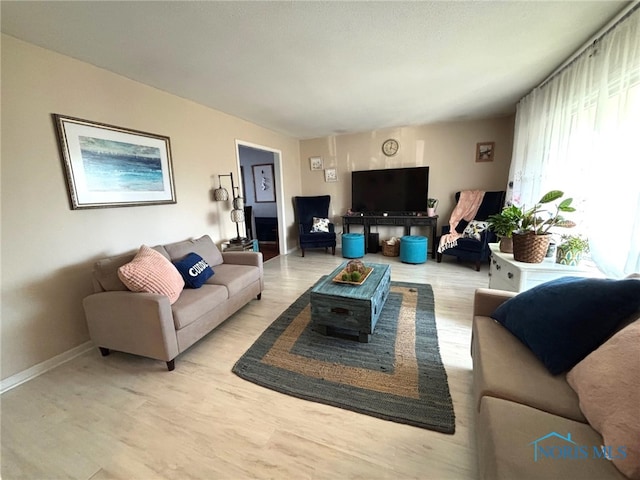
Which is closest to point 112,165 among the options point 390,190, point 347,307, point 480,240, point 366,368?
point 347,307

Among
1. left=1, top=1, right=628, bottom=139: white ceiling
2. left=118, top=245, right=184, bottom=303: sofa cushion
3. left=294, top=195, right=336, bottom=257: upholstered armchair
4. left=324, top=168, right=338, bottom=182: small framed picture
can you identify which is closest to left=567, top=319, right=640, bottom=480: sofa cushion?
left=1, top=1, right=628, bottom=139: white ceiling

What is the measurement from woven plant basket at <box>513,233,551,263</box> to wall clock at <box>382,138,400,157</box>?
10.5 ft

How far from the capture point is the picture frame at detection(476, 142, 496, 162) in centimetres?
423

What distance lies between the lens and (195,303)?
75.5 inches

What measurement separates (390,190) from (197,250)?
3460 millimetres

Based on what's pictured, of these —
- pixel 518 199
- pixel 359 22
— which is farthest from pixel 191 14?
pixel 518 199

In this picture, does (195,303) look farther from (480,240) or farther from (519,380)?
(480,240)

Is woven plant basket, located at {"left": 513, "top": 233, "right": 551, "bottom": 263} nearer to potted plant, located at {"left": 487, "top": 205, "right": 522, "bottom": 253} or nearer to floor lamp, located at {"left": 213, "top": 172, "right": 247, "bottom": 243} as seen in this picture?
potted plant, located at {"left": 487, "top": 205, "right": 522, "bottom": 253}

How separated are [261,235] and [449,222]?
13.4 ft

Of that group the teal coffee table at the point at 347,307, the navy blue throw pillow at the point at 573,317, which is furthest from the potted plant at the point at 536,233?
the teal coffee table at the point at 347,307

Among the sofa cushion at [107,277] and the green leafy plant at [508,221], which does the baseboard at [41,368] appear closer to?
the sofa cushion at [107,277]

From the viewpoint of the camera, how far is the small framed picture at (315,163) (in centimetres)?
530

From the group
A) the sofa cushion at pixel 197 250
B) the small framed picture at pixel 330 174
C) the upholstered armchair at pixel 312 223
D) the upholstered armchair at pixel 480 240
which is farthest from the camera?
the small framed picture at pixel 330 174

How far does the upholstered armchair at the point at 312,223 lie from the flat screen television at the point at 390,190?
612 millimetres
